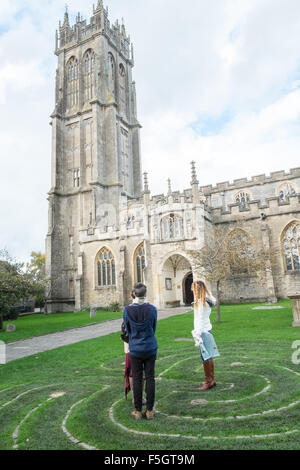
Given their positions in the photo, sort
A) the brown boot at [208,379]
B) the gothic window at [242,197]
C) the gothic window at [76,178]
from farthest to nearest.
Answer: the gothic window at [76,178] < the gothic window at [242,197] < the brown boot at [208,379]

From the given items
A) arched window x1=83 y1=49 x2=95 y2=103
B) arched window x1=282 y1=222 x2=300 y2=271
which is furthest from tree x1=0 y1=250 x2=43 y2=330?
arched window x1=83 y1=49 x2=95 y2=103

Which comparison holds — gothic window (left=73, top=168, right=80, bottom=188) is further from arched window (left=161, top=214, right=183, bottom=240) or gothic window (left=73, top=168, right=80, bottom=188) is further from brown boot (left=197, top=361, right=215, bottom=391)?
brown boot (left=197, top=361, right=215, bottom=391)

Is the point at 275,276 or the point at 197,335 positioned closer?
the point at 197,335

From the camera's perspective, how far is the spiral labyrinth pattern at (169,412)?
13.0 feet

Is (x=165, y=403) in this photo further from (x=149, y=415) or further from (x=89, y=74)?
(x=89, y=74)

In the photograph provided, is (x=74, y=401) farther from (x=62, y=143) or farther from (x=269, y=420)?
(x=62, y=143)

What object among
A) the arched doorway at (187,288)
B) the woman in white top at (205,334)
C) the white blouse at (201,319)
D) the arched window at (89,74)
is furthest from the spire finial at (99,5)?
the white blouse at (201,319)

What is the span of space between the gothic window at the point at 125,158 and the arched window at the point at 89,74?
253 inches

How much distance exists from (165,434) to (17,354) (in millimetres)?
8801

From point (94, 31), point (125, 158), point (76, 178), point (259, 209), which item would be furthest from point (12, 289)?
point (94, 31)

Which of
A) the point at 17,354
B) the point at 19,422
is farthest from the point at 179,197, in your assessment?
the point at 19,422

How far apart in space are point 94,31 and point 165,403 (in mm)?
50894

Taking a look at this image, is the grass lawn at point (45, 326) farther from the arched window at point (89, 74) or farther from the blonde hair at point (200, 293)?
the arched window at point (89, 74)
